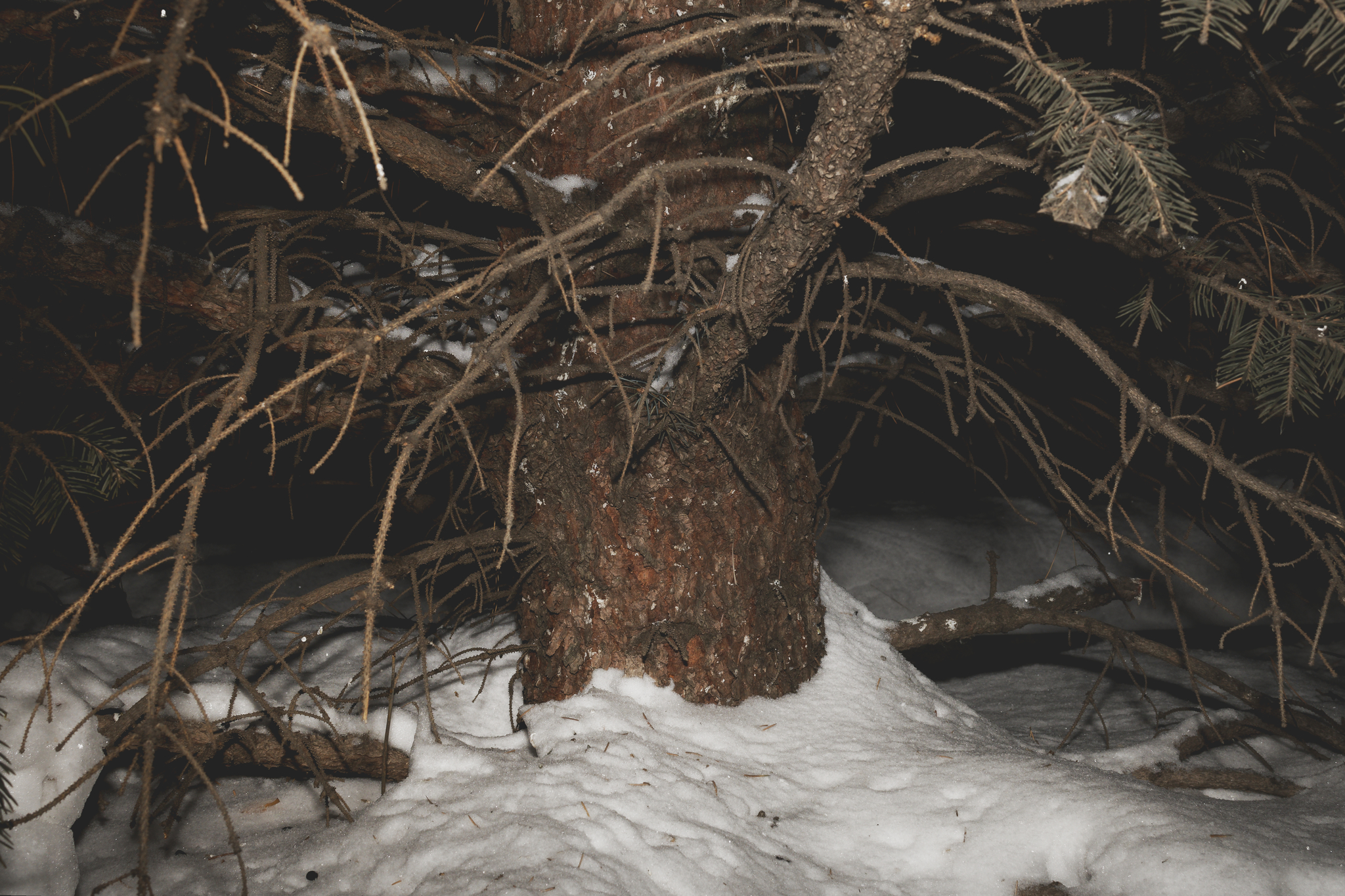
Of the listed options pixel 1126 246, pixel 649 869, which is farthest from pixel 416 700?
pixel 1126 246

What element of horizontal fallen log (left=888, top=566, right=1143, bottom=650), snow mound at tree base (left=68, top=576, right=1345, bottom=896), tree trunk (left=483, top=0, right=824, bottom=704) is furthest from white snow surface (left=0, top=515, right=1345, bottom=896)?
horizontal fallen log (left=888, top=566, right=1143, bottom=650)

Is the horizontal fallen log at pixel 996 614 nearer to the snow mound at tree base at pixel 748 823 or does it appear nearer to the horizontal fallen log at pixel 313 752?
the snow mound at tree base at pixel 748 823

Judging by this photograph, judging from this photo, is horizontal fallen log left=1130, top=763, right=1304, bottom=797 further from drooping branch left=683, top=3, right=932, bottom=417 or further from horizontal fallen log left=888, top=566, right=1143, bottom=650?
drooping branch left=683, top=3, right=932, bottom=417

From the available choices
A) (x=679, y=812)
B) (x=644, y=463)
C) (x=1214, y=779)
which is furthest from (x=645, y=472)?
(x=1214, y=779)

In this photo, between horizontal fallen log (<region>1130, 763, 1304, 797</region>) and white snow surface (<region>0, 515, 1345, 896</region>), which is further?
horizontal fallen log (<region>1130, 763, 1304, 797</region>)

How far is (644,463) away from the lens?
2.18 metres

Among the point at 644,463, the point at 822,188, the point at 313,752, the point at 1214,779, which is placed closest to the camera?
the point at 822,188

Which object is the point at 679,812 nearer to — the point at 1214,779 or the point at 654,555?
the point at 654,555

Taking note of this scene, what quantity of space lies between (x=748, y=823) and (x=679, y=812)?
0.18 metres

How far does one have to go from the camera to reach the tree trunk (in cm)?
206

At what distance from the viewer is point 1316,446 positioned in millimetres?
2504

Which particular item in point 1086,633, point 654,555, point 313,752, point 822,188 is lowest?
point 313,752

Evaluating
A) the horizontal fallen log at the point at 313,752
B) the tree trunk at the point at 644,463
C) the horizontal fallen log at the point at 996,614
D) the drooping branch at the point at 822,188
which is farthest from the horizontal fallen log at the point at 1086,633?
the horizontal fallen log at the point at 313,752

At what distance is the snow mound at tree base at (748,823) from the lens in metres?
1.63
